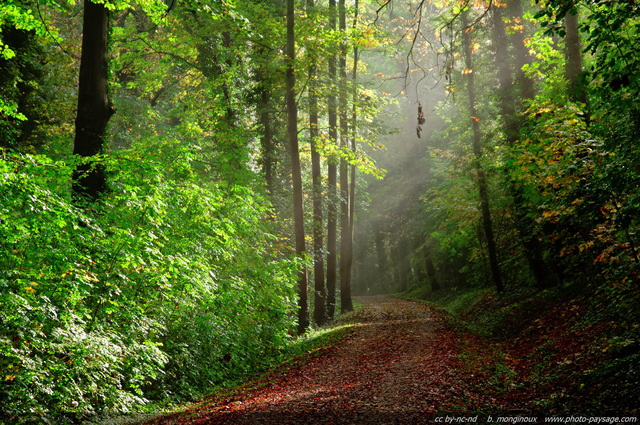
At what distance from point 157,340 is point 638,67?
8488 millimetres

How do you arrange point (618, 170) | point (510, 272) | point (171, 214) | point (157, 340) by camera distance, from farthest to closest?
point (510, 272) < point (171, 214) < point (157, 340) < point (618, 170)

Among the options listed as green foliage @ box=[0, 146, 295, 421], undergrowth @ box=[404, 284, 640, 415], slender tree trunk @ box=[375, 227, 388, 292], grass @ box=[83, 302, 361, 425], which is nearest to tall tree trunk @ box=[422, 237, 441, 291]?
slender tree trunk @ box=[375, 227, 388, 292]

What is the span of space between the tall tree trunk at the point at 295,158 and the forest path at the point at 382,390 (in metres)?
3.45

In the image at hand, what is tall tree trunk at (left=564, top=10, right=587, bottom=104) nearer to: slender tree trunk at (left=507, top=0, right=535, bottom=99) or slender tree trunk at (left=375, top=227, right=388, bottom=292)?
slender tree trunk at (left=507, top=0, right=535, bottom=99)

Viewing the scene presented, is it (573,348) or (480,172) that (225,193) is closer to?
(573,348)

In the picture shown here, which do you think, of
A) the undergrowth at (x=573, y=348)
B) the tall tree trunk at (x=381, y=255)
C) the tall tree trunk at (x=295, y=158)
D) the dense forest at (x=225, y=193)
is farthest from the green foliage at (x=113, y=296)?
the tall tree trunk at (x=381, y=255)

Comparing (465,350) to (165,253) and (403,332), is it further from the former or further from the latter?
(165,253)

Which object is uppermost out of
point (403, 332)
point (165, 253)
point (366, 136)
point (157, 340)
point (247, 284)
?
point (366, 136)

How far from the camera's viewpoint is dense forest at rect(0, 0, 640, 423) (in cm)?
554

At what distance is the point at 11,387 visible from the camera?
5066 mm

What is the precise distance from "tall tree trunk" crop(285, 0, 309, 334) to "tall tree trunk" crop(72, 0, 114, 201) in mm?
6314

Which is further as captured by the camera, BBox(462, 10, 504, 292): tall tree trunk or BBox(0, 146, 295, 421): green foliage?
BBox(462, 10, 504, 292): tall tree trunk

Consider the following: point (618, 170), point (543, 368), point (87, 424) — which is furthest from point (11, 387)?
point (543, 368)

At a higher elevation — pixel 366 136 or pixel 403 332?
pixel 366 136
